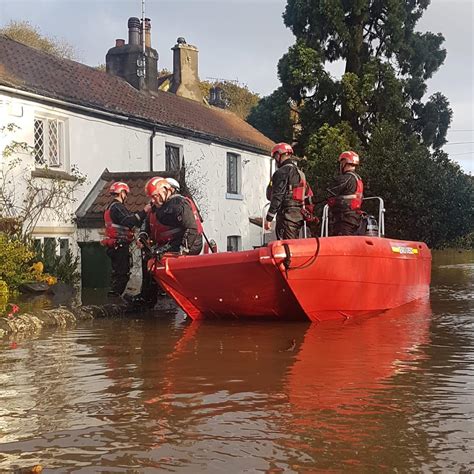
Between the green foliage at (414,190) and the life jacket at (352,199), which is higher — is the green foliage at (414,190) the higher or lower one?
the higher one

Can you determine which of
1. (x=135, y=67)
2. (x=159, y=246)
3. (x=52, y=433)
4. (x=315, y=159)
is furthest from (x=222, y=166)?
(x=52, y=433)

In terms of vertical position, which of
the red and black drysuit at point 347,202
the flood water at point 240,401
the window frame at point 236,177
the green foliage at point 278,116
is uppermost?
the green foliage at point 278,116

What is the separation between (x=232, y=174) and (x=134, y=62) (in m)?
4.62

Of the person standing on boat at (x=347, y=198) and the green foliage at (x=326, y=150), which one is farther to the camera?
the green foliage at (x=326, y=150)

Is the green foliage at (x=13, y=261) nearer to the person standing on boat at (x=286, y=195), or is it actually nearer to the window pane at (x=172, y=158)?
the person standing on boat at (x=286, y=195)

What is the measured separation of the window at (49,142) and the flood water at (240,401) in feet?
26.6

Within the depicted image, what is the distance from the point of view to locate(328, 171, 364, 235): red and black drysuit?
10609 millimetres

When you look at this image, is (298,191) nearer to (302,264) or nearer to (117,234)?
(302,264)

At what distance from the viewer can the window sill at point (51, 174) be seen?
1504 centimetres

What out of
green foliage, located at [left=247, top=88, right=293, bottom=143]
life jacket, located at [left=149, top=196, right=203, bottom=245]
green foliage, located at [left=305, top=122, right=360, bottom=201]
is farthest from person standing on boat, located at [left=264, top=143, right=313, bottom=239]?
green foliage, located at [left=247, top=88, right=293, bottom=143]

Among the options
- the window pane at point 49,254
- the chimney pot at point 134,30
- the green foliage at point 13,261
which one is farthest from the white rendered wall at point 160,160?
the chimney pot at point 134,30

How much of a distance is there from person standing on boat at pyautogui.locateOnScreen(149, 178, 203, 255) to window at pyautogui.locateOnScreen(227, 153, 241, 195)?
13.7m

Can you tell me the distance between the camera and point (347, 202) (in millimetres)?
10680

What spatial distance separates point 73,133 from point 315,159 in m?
12.9
